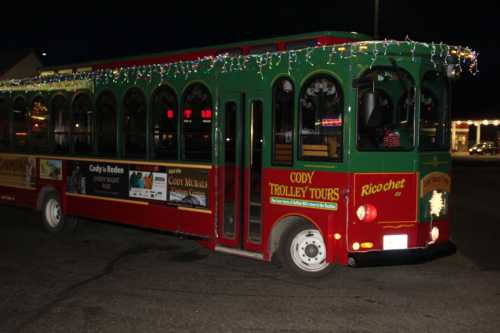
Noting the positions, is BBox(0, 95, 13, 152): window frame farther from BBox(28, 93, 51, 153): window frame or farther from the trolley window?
the trolley window

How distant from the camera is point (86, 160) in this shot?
11.0 metres

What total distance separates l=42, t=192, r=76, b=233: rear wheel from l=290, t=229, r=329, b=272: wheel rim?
18.6 ft

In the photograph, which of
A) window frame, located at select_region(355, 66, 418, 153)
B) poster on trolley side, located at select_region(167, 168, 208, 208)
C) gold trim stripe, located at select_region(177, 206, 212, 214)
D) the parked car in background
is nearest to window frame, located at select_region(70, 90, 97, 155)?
poster on trolley side, located at select_region(167, 168, 208, 208)

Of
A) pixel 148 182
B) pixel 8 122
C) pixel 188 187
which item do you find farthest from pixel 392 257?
pixel 8 122

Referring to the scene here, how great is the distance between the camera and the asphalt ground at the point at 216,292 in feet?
19.7

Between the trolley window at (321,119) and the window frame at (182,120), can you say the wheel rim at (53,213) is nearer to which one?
the window frame at (182,120)

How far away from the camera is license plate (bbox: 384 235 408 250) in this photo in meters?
7.29

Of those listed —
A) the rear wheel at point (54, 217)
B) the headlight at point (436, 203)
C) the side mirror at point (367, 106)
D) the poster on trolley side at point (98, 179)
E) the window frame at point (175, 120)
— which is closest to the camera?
the side mirror at point (367, 106)

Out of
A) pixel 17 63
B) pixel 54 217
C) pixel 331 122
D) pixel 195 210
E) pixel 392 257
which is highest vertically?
pixel 17 63

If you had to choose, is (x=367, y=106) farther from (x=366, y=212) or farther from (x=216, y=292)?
(x=216, y=292)

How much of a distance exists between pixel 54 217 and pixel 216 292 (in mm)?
5818

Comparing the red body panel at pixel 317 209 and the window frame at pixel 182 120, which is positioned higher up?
the window frame at pixel 182 120

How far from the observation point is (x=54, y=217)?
11891 mm

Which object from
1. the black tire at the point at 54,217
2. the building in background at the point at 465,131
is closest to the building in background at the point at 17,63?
the black tire at the point at 54,217
